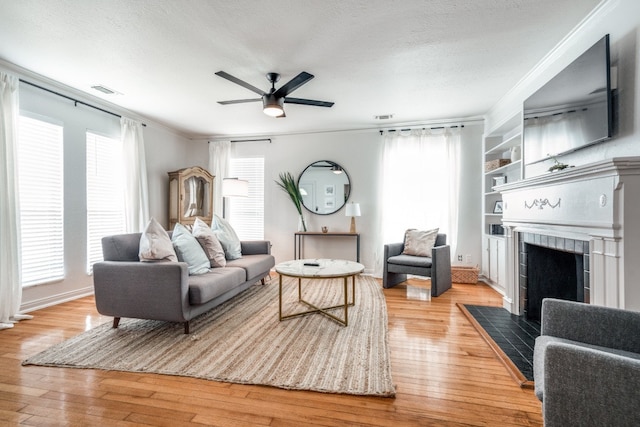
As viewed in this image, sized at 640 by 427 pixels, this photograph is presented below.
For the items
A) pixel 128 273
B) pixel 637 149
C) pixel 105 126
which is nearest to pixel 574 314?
pixel 637 149

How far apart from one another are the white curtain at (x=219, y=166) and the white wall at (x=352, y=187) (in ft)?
0.52

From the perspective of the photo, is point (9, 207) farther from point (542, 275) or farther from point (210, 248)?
point (542, 275)

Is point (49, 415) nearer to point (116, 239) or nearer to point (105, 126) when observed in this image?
point (116, 239)

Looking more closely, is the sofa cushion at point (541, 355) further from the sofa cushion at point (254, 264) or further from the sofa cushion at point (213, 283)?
the sofa cushion at point (254, 264)

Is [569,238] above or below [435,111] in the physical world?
below

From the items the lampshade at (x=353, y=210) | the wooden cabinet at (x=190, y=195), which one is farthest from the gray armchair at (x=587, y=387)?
the wooden cabinet at (x=190, y=195)

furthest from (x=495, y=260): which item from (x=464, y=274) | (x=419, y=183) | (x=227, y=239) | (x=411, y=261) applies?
(x=227, y=239)

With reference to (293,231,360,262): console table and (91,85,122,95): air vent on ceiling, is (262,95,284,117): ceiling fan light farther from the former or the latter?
(293,231,360,262): console table

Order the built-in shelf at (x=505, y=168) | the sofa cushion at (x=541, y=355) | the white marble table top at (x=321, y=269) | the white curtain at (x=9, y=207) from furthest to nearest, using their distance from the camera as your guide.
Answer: the built-in shelf at (x=505, y=168) → the white curtain at (x=9, y=207) → the white marble table top at (x=321, y=269) → the sofa cushion at (x=541, y=355)

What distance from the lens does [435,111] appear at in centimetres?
422

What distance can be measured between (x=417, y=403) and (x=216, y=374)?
1231mm

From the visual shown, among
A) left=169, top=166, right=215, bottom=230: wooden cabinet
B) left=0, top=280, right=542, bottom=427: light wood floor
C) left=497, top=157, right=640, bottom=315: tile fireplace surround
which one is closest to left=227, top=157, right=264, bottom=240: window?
left=169, top=166, right=215, bottom=230: wooden cabinet

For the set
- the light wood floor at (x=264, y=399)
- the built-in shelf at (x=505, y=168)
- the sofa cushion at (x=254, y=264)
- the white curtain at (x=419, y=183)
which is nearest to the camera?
the light wood floor at (x=264, y=399)

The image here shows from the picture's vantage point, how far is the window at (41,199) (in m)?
3.05
